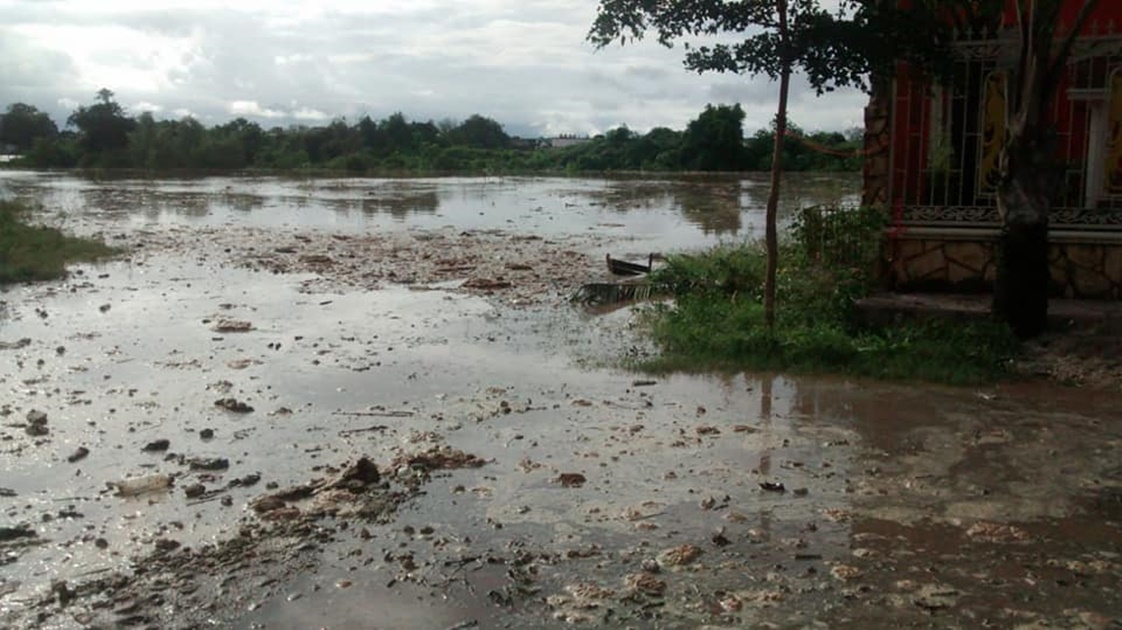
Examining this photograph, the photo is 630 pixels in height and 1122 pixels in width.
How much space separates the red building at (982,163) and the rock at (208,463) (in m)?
6.87

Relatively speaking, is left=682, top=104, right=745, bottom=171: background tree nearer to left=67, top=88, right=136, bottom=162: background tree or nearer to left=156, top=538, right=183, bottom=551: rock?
left=67, top=88, right=136, bottom=162: background tree

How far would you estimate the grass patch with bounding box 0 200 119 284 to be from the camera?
13578 millimetres

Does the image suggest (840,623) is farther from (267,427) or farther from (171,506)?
(267,427)

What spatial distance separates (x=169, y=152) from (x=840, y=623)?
60.1m

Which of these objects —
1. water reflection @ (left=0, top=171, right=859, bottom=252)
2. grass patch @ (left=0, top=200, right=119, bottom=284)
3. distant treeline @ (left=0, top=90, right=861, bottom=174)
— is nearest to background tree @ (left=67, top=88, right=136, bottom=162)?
distant treeline @ (left=0, top=90, right=861, bottom=174)

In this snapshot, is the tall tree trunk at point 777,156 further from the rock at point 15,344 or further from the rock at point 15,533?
the rock at point 15,344

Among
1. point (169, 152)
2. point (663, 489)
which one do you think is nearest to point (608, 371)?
point (663, 489)

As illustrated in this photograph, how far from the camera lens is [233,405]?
727 centimetres

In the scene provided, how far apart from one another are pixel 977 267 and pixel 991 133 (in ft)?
5.78

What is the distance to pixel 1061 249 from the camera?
9.73 m

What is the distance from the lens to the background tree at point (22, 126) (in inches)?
2874

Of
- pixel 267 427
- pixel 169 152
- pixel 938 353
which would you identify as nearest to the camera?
pixel 267 427

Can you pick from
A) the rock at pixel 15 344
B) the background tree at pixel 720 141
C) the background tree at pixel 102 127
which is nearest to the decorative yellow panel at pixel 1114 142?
the rock at pixel 15 344

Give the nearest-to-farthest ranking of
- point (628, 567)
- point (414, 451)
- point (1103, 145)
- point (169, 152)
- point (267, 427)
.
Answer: point (628, 567)
point (414, 451)
point (267, 427)
point (1103, 145)
point (169, 152)
